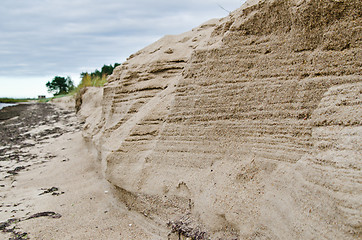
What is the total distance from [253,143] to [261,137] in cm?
9

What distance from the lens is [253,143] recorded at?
7.95ft

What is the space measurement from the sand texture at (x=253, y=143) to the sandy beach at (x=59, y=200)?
0.10 ft

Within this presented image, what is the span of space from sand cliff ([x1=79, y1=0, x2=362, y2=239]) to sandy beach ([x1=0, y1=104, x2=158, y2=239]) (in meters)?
0.33

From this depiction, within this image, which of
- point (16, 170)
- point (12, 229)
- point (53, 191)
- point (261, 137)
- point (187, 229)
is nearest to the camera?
point (261, 137)

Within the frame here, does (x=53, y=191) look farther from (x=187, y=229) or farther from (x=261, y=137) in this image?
(x=261, y=137)

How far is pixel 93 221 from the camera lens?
317cm

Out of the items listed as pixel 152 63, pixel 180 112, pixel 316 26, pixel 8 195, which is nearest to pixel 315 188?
pixel 316 26

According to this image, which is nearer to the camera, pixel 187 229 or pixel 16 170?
pixel 187 229

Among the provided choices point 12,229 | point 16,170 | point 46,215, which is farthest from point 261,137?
point 16,170

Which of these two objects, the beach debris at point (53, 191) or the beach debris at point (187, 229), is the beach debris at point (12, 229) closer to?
the beach debris at point (53, 191)

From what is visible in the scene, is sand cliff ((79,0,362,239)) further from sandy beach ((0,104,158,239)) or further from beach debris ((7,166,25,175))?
beach debris ((7,166,25,175))

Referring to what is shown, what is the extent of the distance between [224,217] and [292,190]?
64 centimetres

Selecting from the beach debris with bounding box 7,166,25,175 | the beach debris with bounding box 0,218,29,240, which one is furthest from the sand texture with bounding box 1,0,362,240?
the beach debris with bounding box 7,166,25,175

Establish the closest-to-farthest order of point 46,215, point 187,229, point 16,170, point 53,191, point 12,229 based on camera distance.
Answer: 1. point 187,229
2. point 12,229
3. point 46,215
4. point 53,191
5. point 16,170
